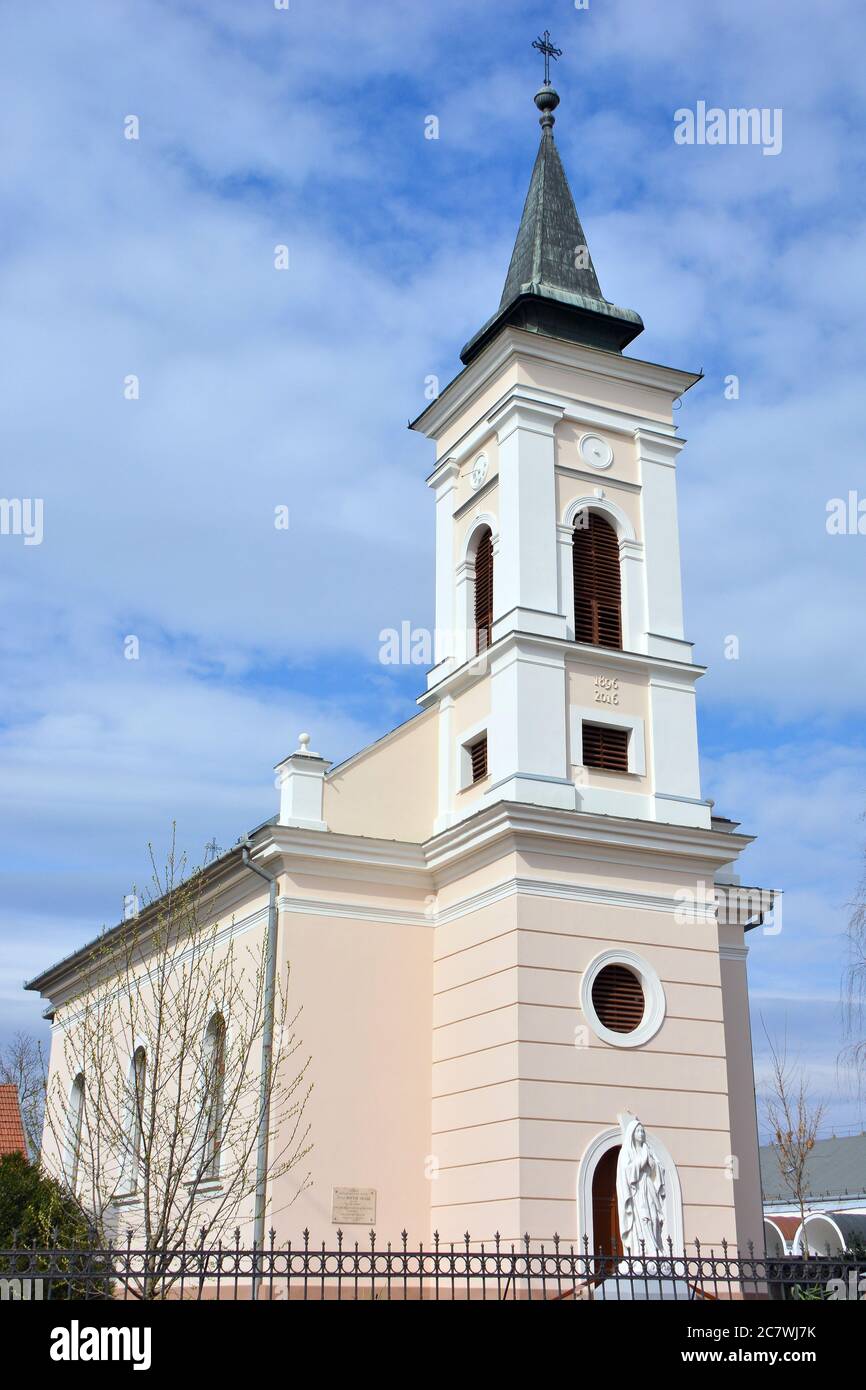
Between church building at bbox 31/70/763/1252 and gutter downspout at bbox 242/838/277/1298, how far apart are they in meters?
0.10

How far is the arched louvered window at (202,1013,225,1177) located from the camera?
16.3 metres

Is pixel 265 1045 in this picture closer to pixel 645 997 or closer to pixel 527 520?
pixel 645 997

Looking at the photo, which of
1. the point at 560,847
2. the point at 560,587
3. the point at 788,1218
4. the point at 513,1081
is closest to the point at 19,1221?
the point at 513,1081

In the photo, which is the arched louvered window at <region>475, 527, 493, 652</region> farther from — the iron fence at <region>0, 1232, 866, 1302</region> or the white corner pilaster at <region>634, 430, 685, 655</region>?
the iron fence at <region>0, 1232, 866, 1302</region>

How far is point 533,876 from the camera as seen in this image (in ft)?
61.0

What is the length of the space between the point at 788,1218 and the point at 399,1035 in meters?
36.9

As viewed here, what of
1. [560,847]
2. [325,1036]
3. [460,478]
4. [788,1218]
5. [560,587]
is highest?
[460,478]

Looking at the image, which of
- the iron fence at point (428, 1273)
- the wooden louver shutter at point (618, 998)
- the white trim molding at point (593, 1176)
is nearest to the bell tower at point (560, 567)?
the wooden louver shutter at point (618, 998)

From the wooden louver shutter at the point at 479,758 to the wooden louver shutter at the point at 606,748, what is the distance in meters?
1.56

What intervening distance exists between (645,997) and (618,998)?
425 millimetres

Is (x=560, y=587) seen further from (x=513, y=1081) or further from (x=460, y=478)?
(x=513, y=1081)

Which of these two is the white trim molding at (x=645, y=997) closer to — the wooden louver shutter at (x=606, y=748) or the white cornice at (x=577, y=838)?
the white cornice at (x=577, y=838)

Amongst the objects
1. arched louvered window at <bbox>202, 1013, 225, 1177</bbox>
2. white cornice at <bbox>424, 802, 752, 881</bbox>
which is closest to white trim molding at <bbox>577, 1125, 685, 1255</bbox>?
white cornice at <bbox>424, 802, 752, 881</bbox>

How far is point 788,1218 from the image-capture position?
5062 cm
